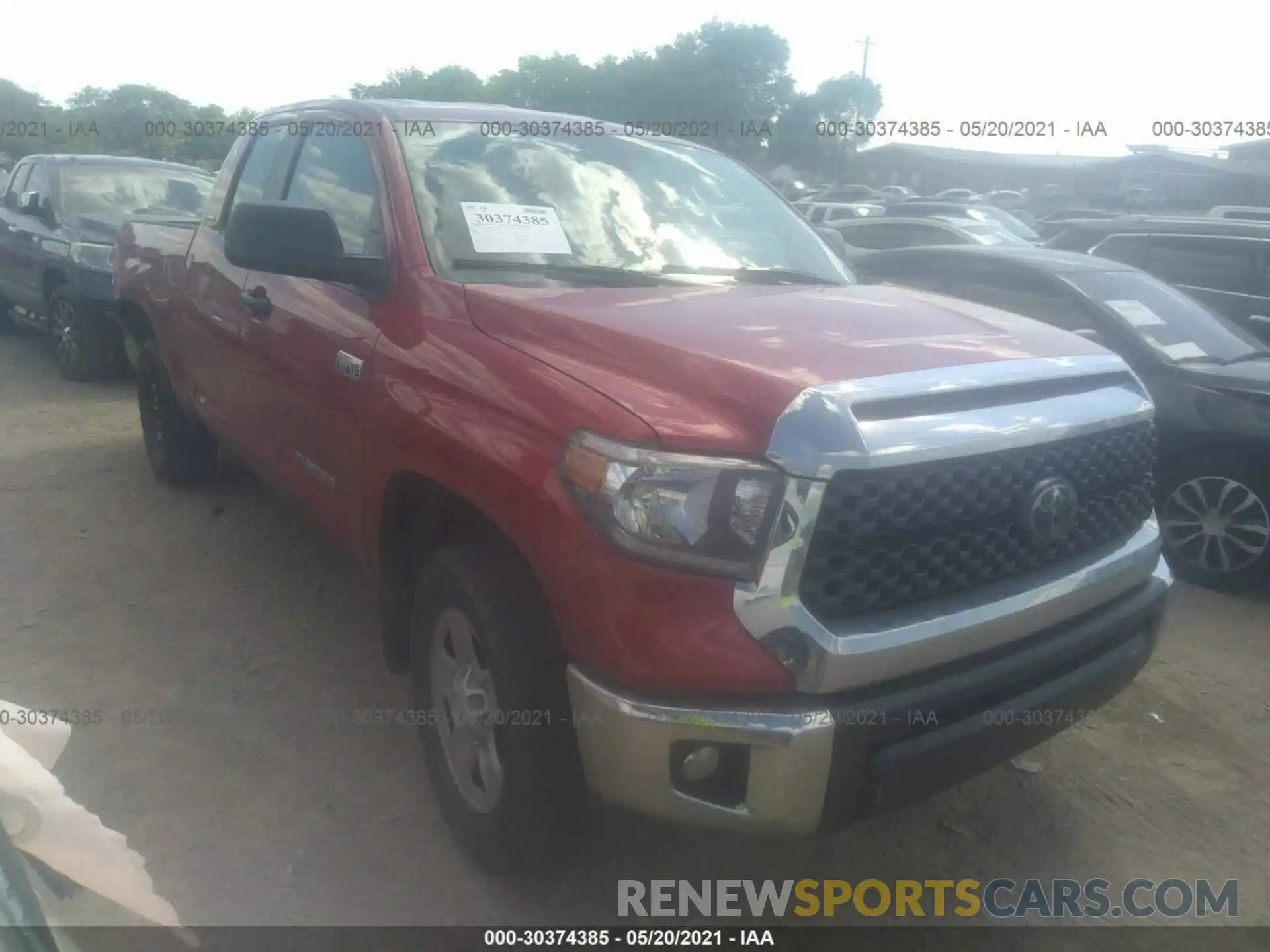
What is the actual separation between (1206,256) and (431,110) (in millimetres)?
5479

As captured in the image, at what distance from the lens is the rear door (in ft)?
9.56

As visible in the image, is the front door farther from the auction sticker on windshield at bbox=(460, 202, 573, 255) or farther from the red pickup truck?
the auction sticker on windshield at bbox=(460, 202, 573, 255)

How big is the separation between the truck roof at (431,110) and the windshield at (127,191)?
17.2ft

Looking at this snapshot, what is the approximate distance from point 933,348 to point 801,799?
1091mm

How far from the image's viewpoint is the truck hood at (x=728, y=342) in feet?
6.75

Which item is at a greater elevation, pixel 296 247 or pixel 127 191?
pixel 127 191

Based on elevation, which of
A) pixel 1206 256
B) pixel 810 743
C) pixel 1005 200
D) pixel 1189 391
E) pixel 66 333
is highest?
pixel 1005 200

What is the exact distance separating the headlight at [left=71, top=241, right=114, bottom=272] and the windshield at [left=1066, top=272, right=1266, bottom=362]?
21.5 ft

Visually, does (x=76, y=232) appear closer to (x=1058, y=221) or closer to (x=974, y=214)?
(x=974, y=214)

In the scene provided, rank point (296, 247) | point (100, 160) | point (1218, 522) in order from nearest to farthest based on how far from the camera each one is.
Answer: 1. point (296, 247)
2. point (1218, 522)
3. point (100, 160)

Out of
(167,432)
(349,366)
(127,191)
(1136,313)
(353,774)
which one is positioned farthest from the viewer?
(127,191)

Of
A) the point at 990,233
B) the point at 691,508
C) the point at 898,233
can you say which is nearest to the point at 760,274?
the point at 691,508

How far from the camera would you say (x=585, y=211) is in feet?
10.3

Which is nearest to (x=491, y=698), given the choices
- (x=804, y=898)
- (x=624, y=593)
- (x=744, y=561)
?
(x=624, y=593)
